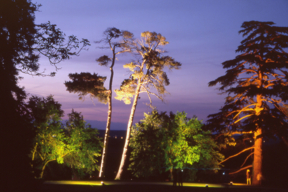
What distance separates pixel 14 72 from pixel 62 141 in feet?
75.1

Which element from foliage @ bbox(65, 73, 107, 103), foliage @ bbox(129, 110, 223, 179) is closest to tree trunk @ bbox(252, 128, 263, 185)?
foliage @ bbox(129, 110, 223, 179)

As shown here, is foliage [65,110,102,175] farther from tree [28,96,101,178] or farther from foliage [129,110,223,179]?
foliage [129,110,223,179]

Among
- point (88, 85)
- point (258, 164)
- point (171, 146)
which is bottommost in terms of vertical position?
point (258, 164)

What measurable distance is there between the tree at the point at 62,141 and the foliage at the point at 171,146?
5717 mm

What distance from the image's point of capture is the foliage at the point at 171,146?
34.0 meters

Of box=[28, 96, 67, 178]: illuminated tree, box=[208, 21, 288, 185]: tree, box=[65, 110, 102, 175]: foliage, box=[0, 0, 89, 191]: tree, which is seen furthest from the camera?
box=[65, 110, 102, 175]: foliage

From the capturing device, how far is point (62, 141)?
3328 cm

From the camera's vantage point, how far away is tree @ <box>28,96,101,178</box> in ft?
102

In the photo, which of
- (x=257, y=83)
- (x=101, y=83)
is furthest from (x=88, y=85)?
(x=257, y=83)

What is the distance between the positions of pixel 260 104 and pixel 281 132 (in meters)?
3.49

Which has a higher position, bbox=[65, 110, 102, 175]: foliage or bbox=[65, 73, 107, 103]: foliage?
bbox=[65, 73, 107, 103]: foliage

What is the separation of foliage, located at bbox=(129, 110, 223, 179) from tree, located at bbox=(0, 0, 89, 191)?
2360 centimetres

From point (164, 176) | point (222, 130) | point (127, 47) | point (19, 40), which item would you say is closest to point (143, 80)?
point (127, 47)

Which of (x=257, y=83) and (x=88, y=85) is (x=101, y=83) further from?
(x=257, y=83)
